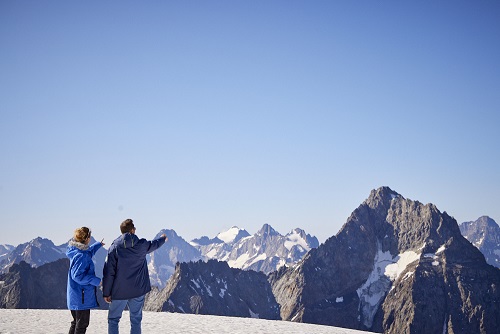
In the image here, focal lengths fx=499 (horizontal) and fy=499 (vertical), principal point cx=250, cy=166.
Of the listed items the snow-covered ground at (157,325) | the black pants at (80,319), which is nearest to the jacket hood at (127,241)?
the black pants at (80,319)

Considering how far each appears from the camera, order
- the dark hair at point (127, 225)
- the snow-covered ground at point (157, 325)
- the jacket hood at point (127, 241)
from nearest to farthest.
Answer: the jacket hood at point (127, 241) → the dark hair at point (127, 225) → the snow-covered ground at point (157, 325)

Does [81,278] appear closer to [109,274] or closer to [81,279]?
[81,279]

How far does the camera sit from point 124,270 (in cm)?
1269

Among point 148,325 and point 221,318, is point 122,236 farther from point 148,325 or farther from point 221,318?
point 221,318

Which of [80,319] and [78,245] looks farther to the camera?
[80,319]

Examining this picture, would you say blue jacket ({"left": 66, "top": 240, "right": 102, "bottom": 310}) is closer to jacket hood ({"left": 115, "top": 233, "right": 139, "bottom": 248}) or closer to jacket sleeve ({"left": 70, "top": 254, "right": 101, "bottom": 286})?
jacket sleeve ({"left": 70, "top": 254, "right": 101, "bottom": 286})

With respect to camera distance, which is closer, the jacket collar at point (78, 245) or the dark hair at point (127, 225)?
the jacket collar at point (78, 245)

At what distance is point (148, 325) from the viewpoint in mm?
20203

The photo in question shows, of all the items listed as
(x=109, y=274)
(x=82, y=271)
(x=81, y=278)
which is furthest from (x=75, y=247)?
(x=109, y=274)

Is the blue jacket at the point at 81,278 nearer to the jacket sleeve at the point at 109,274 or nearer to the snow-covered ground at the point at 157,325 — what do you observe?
the jacket sleeve at the point at 109,274

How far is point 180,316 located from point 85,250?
40.4 feet

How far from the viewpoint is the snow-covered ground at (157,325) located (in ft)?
60.6

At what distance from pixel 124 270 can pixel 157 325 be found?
8416mm

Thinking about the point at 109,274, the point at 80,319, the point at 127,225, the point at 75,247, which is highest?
the point at 127,225
